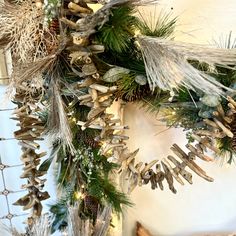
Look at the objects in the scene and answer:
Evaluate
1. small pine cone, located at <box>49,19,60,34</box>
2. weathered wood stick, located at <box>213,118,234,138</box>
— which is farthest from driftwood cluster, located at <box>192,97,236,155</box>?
small pine cone, located at <box>49,19,60,34</box>

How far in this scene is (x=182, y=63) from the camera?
0.53 m

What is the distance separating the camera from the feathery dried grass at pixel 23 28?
605 mm

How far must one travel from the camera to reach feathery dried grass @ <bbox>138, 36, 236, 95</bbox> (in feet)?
1.72

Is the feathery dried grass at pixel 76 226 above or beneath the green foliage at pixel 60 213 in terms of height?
above

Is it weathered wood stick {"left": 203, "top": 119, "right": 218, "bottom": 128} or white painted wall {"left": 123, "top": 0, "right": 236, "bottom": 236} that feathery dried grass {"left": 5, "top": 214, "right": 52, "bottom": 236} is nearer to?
white painted wall {"left": 123, "top": 0, "right": 236, "bottom": 236}

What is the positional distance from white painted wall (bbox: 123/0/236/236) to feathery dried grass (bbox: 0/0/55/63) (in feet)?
0.93

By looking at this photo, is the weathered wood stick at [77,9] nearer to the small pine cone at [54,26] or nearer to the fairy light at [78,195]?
the small pine cone at [54,26]

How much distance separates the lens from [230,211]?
91 centimetres

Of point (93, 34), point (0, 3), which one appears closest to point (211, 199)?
point (93, 34)

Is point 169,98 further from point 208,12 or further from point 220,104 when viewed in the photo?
point 208,12

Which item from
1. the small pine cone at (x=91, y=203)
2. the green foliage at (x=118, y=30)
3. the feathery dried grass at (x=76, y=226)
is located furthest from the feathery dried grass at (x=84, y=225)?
the green foliage at (x=118, y=30)

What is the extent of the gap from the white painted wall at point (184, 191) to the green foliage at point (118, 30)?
6.1 inches

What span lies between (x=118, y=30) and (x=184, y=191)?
1.66 ft

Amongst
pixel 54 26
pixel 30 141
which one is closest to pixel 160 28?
pixel 54 26
